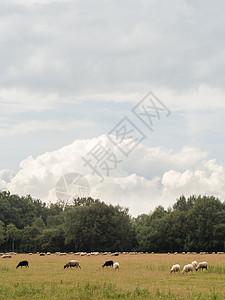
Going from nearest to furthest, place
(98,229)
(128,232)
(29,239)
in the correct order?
1. (98,229)
2. (128,232)
3. (29,239)

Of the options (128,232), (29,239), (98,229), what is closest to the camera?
(98,229)

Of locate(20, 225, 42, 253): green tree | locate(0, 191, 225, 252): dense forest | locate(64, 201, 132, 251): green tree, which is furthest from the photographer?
locate(20, 225, 42, 253): green tree

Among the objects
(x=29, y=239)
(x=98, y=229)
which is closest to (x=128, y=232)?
(x=98, y=229)

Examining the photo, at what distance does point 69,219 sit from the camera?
97.4 meters

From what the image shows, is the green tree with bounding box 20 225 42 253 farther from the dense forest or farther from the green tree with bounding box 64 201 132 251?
the green tree with bounding box 64 201 132 251

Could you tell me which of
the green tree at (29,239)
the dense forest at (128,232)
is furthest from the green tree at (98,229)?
the green tree at (29,239)

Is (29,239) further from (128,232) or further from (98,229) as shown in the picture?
(128,232)

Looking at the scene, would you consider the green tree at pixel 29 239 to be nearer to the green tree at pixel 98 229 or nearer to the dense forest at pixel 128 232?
the dense forest at pixel 128 232

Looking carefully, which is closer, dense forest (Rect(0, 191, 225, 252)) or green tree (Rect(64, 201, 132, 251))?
dense forest (Rect(0, 191, 225, 252))

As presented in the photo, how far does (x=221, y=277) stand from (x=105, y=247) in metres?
66.1

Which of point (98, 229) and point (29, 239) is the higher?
point (98, 229)

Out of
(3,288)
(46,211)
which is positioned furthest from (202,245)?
(46,211)

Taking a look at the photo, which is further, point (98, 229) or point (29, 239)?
point (29, 239)

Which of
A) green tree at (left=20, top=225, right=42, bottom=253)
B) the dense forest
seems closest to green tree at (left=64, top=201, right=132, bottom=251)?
the dense forest
